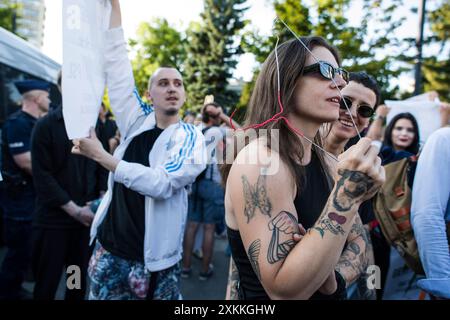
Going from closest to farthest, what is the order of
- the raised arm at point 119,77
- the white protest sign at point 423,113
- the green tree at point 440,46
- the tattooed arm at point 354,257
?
the tattooed arm at point 354,257 → the raised arm at point 119,77 → the white protest sign at point 423,113 → the green tree at point 440,46

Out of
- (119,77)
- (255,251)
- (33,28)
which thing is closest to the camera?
(255,251)

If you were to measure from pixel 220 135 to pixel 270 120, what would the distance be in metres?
3.08

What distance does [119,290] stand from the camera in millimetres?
2248

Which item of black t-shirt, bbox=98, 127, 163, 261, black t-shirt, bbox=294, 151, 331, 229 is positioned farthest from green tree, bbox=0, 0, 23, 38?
black t-shirt, bbox=294, 151, 331, 229

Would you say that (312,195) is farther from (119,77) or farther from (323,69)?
(119,77)

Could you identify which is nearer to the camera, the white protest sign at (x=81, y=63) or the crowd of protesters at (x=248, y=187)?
the crowd of protesters at (x=248, y=187)

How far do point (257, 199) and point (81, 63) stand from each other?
4.22 feet

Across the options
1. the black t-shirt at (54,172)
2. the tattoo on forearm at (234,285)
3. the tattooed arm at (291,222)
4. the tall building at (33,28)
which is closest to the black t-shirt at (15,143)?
the black t-shirt at (54,172)

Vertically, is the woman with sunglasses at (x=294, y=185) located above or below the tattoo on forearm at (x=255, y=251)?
above

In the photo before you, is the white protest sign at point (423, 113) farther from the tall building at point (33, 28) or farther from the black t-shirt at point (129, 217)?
the tall building at point (33, 28)

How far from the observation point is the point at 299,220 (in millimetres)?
1352

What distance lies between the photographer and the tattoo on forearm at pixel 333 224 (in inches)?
43.3

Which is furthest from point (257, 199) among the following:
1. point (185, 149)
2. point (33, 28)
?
point (33, 28)
